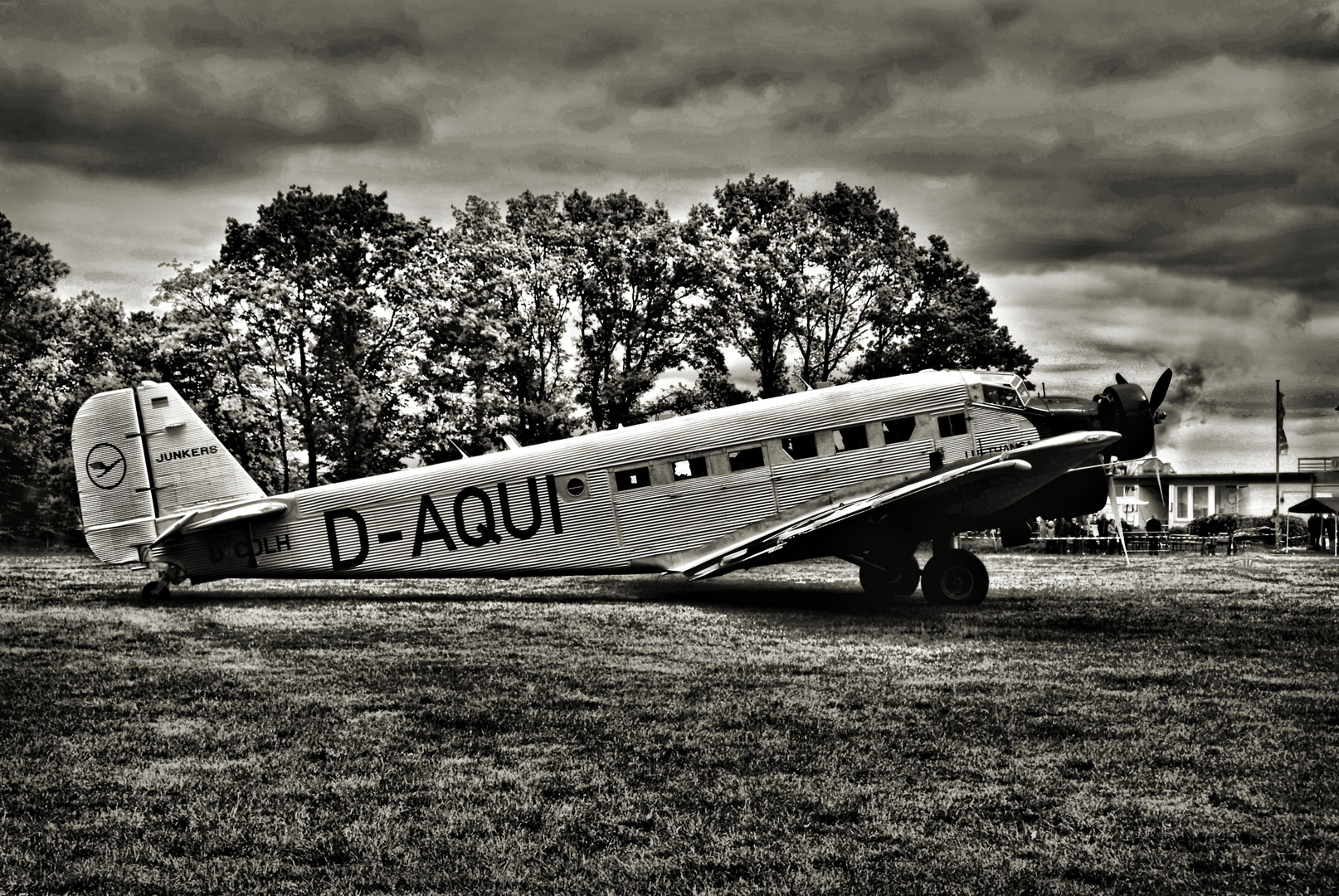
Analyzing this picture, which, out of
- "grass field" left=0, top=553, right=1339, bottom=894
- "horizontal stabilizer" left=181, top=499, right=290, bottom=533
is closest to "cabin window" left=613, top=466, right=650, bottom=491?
"grass field" left=0, top=553, right=1339, bottom=894

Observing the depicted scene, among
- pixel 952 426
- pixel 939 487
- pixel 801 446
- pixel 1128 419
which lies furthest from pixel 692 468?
pixel 1128 419

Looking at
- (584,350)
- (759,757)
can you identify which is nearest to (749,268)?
(584,350)

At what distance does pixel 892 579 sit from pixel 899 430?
2429 millimetres

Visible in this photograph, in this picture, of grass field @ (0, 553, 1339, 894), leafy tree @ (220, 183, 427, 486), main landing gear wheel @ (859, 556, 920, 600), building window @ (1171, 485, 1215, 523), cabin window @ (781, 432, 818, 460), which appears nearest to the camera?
grass field @ (0, 553, 1339, 894)

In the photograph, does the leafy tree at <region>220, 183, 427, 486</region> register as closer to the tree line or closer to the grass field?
the tree line

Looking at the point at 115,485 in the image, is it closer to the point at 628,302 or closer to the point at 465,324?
the point at 465,324

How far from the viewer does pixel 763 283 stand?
38.9 metres

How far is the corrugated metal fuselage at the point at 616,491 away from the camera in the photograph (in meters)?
14.8

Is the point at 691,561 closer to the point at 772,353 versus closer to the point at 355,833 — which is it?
the point at 355,833

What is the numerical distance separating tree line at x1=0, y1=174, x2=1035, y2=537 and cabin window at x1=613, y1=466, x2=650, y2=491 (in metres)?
19.1

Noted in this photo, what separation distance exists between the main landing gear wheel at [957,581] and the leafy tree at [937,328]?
2508 centimetres

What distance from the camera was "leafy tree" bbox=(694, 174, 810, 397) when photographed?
3872 cm

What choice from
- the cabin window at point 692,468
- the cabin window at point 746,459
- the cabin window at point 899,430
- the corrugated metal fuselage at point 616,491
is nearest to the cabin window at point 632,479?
the corrugated metal fuselage at point 616,491

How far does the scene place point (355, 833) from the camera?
189 inches
